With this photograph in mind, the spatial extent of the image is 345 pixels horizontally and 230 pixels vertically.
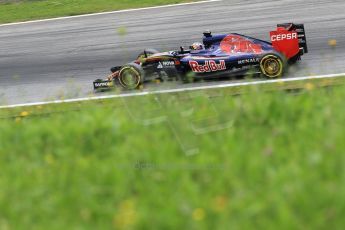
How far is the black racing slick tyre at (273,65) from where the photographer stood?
10125 millimetres

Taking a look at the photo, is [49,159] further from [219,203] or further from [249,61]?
[249,61]

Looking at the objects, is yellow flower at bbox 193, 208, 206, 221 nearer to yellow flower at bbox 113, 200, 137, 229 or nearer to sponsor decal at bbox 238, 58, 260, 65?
yellow flower at bbox 113, 200, 137, 229

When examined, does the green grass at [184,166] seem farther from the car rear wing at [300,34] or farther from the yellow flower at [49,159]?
the car rear wing at [300,34]

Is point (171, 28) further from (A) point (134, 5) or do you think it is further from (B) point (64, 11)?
(B) point (64, 11)

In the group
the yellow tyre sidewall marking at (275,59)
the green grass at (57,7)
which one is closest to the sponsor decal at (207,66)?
the yellow tyre sidewall marking at (275,59)

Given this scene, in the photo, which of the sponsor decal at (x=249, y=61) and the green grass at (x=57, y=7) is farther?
the green grass at (x=57, y=7)

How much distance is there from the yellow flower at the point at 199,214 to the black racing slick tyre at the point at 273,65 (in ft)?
20.9

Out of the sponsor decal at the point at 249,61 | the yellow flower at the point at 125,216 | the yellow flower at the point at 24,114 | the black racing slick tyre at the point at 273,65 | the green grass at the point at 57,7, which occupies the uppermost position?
the green grass at the point at 57,7

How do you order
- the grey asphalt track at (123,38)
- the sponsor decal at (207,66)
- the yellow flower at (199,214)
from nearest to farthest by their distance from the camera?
1. the yellow flower at (199,214)
2. the sponsor decal at (207,66)
3. the grey asphalt track at (123,38)

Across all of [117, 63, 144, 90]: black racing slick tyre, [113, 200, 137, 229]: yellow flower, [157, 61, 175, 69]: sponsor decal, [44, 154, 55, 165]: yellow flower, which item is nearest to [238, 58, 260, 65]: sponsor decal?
[157, 61, 175, 69]: sponsor decal

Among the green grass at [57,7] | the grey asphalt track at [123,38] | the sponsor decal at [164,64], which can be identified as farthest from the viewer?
the green grass at [57,7]

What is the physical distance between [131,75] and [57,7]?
32.4 ft

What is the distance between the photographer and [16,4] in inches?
822

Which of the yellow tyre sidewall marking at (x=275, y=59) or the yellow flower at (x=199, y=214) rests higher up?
the yellow flower at (x=199, y=214)
